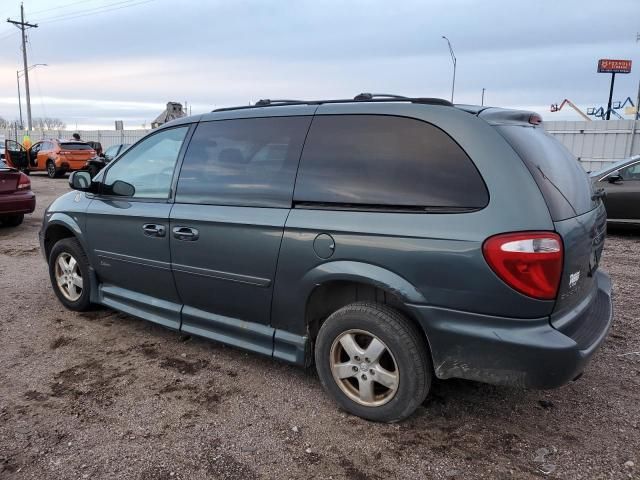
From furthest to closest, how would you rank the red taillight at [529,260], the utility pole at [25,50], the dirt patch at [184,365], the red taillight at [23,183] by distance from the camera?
the utility pole at [25,50] → the red taillight at [23,183] → the dirt patch at [184,365] → the red taillight at [529,260]

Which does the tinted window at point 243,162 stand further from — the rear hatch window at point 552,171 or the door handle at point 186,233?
the rear hatch window at point 552,171

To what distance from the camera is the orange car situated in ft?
63.2

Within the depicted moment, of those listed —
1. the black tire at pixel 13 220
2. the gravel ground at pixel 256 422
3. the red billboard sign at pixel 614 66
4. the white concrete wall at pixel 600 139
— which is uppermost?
the red billboard sign at pixel 614 66

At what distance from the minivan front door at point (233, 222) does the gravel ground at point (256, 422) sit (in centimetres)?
38

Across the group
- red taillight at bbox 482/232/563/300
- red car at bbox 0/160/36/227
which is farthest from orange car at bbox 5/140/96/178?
red taillight at bbox 482/232/563/300

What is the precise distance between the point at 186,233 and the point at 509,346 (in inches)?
84.6

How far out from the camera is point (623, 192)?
26.5 feet

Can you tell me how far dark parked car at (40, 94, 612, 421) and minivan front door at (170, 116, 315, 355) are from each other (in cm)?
1

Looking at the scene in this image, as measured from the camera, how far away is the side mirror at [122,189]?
3945 millimetres

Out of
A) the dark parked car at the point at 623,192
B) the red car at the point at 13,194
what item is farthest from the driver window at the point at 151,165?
the dark parked car at the point at 623,192

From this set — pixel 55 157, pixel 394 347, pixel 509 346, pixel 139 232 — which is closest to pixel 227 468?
pixel 394 347

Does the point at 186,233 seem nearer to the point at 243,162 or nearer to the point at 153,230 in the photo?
the point at 153,230

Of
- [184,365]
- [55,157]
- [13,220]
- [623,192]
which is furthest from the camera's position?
[55,157]

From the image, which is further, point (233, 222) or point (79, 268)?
point (79, 268)
